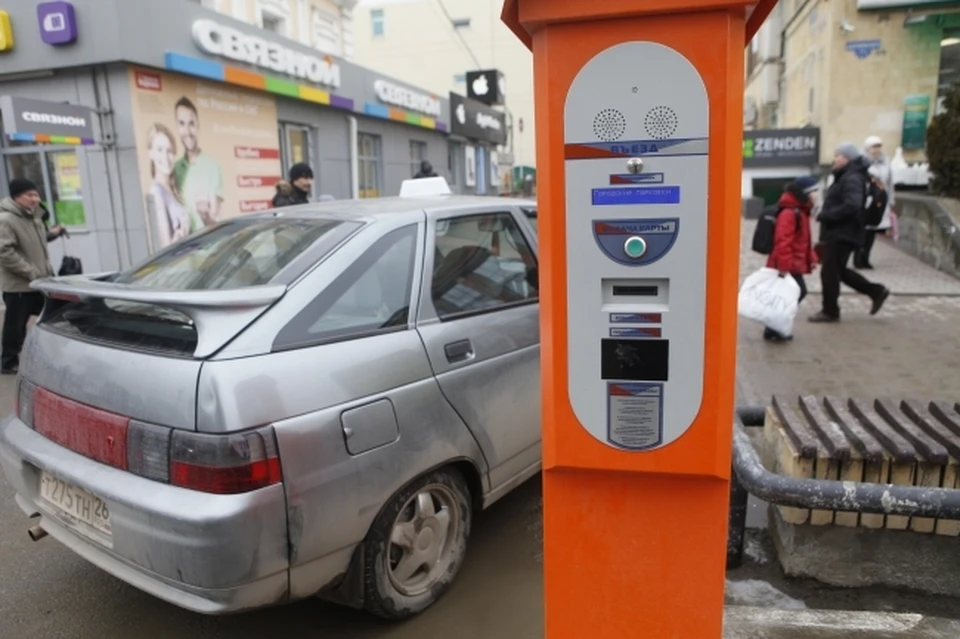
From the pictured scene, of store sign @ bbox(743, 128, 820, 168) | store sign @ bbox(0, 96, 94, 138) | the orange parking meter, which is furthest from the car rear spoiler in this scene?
store sign @ bbox(743, 128, 820, 168)

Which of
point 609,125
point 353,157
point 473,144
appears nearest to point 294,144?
point 353,157

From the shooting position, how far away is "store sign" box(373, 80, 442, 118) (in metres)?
15.0

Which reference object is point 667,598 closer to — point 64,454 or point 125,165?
point 64,454

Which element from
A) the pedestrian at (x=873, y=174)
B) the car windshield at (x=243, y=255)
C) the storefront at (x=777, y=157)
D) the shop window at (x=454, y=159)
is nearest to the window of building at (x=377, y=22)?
the shop window at (x=454, y=159)

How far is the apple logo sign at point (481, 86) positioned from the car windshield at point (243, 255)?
72.2 ft

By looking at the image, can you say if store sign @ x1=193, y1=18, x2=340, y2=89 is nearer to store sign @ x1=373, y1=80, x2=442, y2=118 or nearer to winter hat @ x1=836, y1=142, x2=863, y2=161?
store sign @ x1=373, y1=80, x2=442, y2=118

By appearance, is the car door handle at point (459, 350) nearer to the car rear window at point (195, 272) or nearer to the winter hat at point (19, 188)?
the car rear window at point (195, 272)

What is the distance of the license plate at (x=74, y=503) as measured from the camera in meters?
2.35

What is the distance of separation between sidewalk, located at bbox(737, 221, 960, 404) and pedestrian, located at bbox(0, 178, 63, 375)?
6134 millimetres

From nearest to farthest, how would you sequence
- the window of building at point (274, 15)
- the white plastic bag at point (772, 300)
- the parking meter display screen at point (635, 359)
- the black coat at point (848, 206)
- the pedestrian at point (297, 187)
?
the parking meter display screen at point (635, 359) → the white plastic bag at point (772, 300) → the black coat at point (848, 206) → the pedestrian at point (297, 187) → the window of building at point (274, 15)

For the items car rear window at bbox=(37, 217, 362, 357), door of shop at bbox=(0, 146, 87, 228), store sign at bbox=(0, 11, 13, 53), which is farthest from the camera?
door of shop at bbox=(0, 146, 87, 228)

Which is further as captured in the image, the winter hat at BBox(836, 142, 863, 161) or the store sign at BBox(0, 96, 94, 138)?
the store sign at BBox(0, 96, 94, 138)

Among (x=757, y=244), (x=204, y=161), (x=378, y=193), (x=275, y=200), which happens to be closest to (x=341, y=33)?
(x=378, y=193)

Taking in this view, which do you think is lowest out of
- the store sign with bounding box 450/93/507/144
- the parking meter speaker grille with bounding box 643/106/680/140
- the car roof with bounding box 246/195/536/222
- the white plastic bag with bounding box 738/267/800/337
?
the white plastic bag with bounding box 738/267/800/337
